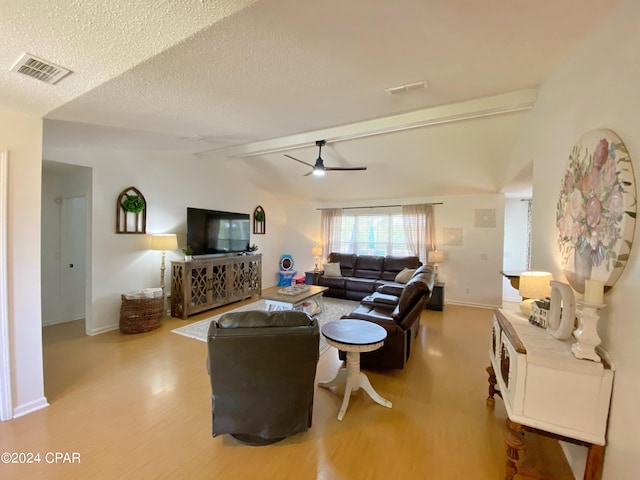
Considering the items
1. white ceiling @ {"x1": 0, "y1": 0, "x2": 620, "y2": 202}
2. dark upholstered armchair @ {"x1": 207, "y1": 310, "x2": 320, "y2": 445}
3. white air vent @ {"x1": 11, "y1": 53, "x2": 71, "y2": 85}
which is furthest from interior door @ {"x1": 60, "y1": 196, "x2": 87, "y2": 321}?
dark upholstered armchair @ {"x1": 207, "y1": 310, "x2": 320, "y2": 445}

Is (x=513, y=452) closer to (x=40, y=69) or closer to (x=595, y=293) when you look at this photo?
(x=595, y=293)

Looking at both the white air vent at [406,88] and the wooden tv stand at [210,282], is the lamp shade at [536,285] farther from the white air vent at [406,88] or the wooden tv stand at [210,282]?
the wooden tv stand at [210,282]

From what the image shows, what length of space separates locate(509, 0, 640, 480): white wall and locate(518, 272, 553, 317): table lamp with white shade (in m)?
0.10

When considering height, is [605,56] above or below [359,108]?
below

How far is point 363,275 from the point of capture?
19.3 ft

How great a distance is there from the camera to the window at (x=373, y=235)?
608cm

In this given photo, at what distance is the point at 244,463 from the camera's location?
5.38 feet

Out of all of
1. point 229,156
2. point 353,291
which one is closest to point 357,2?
point 229,156

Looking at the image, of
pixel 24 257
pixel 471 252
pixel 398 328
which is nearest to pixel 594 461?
pixel 398 328

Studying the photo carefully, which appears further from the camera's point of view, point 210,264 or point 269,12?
point 210,264

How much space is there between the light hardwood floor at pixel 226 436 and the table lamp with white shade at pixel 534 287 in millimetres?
947

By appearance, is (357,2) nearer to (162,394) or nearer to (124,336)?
(162,394)

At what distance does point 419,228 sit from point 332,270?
83.4 inches

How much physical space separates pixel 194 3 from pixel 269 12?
37 centimetres
